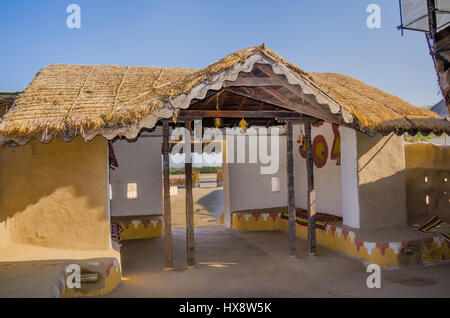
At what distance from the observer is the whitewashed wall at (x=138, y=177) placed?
11.2 meters

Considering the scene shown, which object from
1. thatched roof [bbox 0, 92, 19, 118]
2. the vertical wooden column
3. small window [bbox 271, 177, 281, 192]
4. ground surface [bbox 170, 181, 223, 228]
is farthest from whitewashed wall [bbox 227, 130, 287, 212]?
thatched roof [bbox 0, 92, 19, 118]

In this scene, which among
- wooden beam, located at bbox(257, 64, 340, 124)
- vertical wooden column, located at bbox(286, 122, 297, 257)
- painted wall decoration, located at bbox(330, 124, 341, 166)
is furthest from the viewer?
painted wall decoration, located at bbox(330, 124, 341, 166)

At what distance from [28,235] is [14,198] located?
753 mm

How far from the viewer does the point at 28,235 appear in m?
6.62

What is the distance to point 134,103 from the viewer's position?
22.0 feet

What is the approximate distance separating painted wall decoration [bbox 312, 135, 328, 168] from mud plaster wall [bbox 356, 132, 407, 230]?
2473mm

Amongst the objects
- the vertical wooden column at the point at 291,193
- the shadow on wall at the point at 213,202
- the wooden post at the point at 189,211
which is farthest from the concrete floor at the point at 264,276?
the shadow on wall at the point at 213,202

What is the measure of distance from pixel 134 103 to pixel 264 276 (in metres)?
4.16

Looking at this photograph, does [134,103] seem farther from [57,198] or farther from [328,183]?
[328,183]

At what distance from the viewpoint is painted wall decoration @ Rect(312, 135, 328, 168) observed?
1063 cm

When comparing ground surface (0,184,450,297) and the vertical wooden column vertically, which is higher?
the vertical wooden column

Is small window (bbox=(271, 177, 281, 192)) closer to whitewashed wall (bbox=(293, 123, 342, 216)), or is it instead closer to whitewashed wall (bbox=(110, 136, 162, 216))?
whitewashed wall (bbox=(293, 123, 342, 216))
